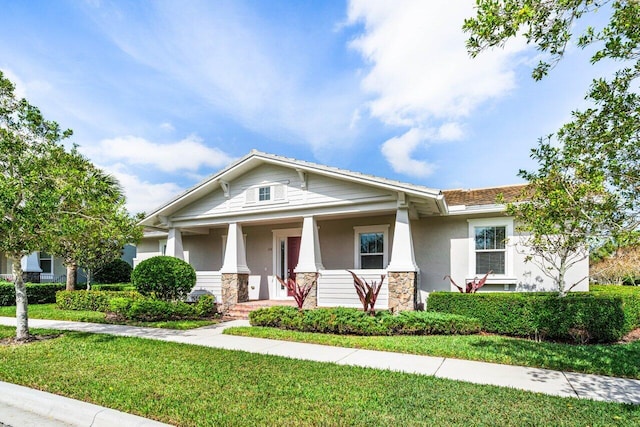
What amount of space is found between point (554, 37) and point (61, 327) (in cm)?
1256

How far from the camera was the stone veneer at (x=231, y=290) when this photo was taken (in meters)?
12.5

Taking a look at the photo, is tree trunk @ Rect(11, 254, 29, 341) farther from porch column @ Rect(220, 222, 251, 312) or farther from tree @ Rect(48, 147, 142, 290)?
porch column @ Rect(220, 222, 251, 312)

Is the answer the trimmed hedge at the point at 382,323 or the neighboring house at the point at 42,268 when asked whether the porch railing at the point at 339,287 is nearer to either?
the trimmed hedge at the point at 382,323

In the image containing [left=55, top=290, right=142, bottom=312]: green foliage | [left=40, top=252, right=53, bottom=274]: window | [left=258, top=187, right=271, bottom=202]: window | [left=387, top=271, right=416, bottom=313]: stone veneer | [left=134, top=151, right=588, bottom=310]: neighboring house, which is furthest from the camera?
[left=40, top=252, right=53, bottom=274]: window

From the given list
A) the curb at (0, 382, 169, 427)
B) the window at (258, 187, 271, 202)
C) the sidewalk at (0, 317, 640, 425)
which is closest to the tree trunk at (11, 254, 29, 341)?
the sidewalk at (0, 317, 640, 425)

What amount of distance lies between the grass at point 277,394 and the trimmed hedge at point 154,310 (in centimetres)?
410

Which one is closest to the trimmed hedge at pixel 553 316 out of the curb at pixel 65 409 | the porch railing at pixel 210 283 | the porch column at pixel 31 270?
the curb at pixel 65 409

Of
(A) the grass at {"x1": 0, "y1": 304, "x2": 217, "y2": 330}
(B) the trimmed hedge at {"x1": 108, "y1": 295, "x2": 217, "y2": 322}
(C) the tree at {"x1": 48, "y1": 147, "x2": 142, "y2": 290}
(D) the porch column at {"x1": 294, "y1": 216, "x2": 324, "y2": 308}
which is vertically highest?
(C) the tree at {"x1": 48, "y1": 147, "x2": 142, "y2": 290}

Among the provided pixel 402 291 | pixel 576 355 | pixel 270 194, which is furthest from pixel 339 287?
pixel 576 355

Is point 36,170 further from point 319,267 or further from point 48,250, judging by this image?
point 319,267

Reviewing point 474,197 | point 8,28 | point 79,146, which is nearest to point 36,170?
point 79,146

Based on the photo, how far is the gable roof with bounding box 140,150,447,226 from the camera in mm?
9750

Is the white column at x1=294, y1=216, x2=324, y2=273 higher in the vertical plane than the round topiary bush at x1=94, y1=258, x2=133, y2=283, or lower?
higher

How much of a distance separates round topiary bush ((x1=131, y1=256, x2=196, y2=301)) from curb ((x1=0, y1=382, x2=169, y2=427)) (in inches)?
262
